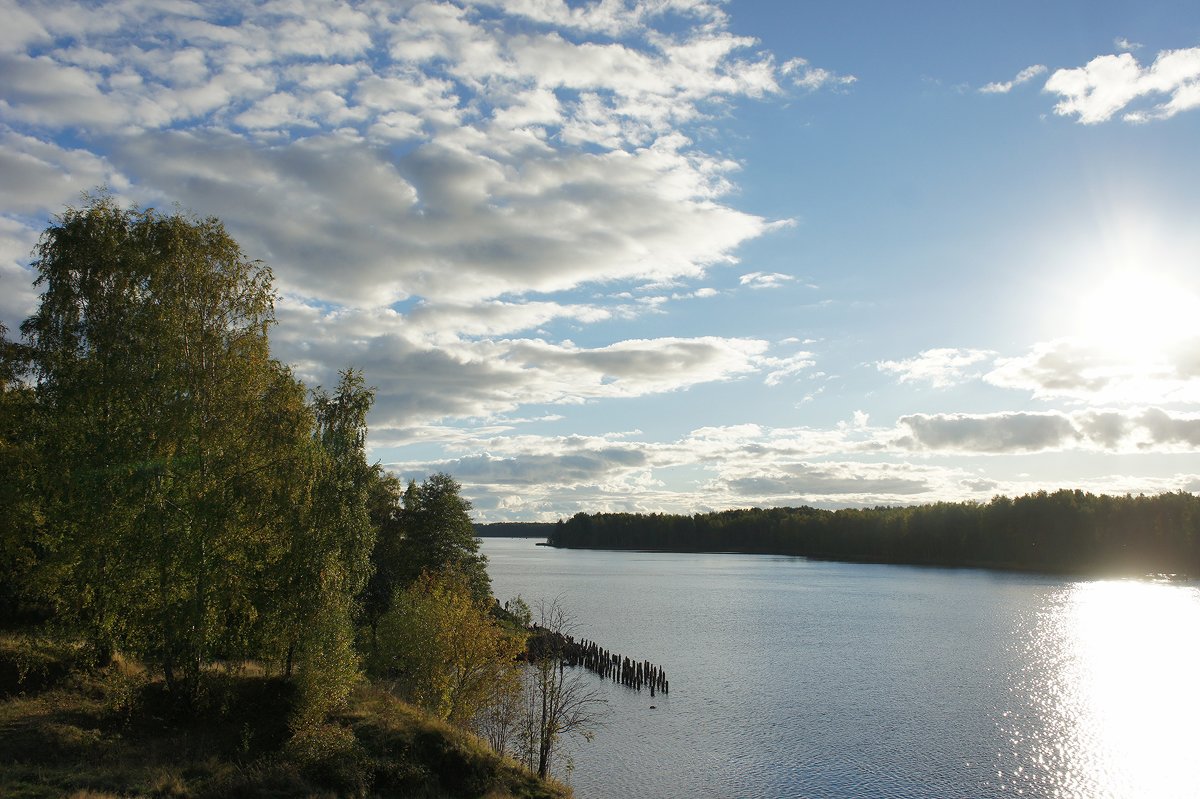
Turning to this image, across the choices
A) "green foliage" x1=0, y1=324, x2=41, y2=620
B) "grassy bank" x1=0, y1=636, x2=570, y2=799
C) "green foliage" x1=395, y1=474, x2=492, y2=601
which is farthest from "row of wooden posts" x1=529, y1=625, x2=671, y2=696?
"green foliage" x1=0, y1=324, x2=41, y2=620

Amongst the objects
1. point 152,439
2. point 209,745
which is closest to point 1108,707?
point 209,745

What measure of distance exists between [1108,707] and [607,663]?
110ft

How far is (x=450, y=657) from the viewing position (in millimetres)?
40156

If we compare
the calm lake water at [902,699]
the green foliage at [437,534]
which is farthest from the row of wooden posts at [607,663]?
the green foliage at [437,534]

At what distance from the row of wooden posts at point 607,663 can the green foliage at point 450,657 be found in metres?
11.2

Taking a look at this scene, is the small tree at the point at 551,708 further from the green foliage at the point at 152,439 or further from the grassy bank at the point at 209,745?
the green foliage at the point at 152,439

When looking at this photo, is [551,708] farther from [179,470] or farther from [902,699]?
[902,699]

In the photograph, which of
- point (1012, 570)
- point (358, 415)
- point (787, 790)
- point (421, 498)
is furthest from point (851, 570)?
point (358, 415)

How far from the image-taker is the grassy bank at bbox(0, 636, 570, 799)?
22125 mm

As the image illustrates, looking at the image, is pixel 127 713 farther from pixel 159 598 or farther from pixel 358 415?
pixel 358 415

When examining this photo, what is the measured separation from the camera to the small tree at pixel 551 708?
35375 mm

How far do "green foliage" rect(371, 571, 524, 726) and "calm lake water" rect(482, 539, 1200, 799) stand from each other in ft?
19.9

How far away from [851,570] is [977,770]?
129686 millimetres

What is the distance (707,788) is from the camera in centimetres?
3612
